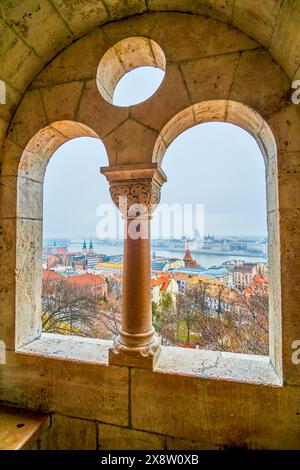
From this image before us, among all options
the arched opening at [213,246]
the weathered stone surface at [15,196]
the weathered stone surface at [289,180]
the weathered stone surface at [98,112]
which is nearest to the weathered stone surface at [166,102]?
the weathered stone surface at [98,112]

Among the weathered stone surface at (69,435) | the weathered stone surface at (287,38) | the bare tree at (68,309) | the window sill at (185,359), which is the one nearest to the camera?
the weathered stone surface at (287,38)

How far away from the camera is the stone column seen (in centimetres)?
137

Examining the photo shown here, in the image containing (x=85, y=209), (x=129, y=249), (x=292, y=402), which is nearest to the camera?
(x=292, y=402)

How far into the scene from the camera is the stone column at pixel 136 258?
1.37m

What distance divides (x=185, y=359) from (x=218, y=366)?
0.64ft

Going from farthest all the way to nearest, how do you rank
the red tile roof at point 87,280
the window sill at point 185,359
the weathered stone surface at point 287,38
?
the red tile roof at point 87,280, the window sill at point 185,359, the weathered stone surface at point 287,38

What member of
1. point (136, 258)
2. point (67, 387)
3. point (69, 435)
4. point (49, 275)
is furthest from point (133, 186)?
point (69, 435)

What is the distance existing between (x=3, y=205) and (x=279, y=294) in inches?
68.5

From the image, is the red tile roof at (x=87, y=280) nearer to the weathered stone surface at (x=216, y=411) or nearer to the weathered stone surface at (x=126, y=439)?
the weathered stone surface at (x=216, y=411)

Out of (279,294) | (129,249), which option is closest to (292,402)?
(279,294)

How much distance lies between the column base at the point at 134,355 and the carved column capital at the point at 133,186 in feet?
2.53

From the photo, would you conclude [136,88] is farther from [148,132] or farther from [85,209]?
[85,209]

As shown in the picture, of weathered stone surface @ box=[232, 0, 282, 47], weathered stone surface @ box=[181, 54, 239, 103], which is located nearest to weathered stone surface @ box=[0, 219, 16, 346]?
weathered stone surface @ box=[181, 54, 239, 103]
